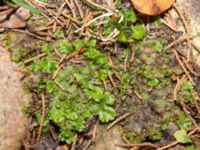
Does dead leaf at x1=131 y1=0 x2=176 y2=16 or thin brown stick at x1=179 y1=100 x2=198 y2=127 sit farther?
thin brown stick at x1=179 y1=100 x2=198 y2=127

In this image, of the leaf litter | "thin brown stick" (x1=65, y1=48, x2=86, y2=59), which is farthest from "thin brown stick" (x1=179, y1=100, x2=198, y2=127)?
"thin brown stick" (x1=65, y1=48, x2=86, y2=59)

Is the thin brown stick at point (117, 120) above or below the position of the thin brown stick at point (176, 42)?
below

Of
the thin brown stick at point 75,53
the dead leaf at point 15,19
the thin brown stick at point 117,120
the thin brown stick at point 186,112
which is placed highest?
the dead leaf at point 15,19

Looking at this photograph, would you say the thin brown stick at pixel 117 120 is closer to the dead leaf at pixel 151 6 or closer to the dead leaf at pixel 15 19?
the dead leaf at pixel 151 6

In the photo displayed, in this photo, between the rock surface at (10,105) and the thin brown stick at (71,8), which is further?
the thin brown stick at (71,8)

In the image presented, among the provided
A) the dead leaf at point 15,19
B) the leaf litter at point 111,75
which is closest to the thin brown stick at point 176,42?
the leaf litter at point 111,75

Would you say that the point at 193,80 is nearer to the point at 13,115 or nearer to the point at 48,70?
the point at 48,70

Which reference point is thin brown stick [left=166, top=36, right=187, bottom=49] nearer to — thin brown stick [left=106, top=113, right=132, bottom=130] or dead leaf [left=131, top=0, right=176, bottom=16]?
dead leaf [left=131, top=0, right=176, bottom=16]
